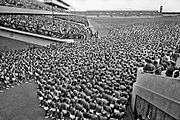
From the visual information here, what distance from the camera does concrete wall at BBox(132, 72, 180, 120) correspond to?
5.52 metres

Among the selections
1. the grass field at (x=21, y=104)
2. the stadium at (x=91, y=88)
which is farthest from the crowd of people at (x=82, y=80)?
the grass field at (x=21, y=104)

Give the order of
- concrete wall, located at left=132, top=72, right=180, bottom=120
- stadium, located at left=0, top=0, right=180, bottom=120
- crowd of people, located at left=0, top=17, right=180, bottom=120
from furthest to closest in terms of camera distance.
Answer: crowd of people, located at left=0, top=17, right=180, bottom=120 → stadium, located at left=0, top=0, right=180, bottom=120 → concrete wall, located at left=132, top=72, right=180, bottom=120

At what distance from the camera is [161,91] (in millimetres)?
6391

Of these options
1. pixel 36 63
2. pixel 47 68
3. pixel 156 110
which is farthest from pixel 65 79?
pixel 156 110

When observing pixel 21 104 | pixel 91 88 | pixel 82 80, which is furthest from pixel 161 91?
pixel 21 104

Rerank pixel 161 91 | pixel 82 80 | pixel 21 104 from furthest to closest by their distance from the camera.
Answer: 1. pixel 82 80
2. pixel 21 104
3. pixel 161 91

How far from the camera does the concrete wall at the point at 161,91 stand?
18.1 feet

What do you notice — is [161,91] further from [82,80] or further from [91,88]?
[82,80]

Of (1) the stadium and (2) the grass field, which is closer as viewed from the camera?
(1) the stadium

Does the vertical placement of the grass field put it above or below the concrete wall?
below

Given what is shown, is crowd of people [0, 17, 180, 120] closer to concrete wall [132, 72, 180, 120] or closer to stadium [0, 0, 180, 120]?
stadium [0, 0, 180, 120]

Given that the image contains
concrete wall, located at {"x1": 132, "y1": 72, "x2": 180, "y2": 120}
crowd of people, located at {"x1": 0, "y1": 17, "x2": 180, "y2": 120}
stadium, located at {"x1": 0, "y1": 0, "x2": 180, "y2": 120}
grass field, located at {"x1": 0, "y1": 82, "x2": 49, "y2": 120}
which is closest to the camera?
concrete wall, located at {"x1": 132, "y1": 72, "x2": 180, "y2": 120}

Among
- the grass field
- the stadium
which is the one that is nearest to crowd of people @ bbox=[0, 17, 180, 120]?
the stadium

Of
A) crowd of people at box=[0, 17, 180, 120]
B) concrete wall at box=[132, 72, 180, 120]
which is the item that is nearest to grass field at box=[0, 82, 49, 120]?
crowd of people at box=[0, 17, 180, 120]
